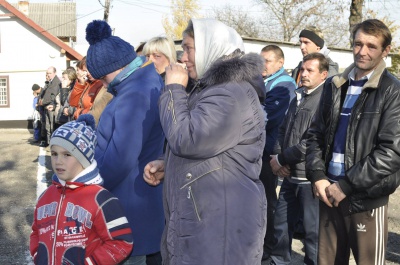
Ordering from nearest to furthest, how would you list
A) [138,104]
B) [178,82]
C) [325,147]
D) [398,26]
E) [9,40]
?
[178,82] < [138,104] < [325,147] < [9,40] < [398,26]

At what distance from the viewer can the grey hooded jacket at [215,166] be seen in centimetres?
252

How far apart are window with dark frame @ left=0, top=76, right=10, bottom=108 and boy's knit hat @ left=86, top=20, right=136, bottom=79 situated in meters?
26.1

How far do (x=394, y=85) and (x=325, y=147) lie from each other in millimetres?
635

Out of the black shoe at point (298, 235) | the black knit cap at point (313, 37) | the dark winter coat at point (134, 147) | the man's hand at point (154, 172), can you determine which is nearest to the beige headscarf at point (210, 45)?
the man's hand at point (154, 172)

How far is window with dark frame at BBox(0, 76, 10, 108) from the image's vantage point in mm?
28375

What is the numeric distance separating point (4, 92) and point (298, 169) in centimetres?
2677

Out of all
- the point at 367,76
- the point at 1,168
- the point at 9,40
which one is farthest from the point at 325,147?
the point at 9,40

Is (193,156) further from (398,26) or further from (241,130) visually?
(398,26)

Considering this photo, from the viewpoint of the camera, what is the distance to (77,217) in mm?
3059

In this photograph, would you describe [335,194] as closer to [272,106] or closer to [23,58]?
[272,106]

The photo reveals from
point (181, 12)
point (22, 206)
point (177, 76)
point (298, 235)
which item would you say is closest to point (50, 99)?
point (22, 206)

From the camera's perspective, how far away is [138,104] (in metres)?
3.38

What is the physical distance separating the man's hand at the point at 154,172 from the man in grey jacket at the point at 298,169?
7.33 ft

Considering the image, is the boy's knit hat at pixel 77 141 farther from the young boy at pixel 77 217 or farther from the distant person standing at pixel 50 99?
the distant person standing at pixel 50 99
